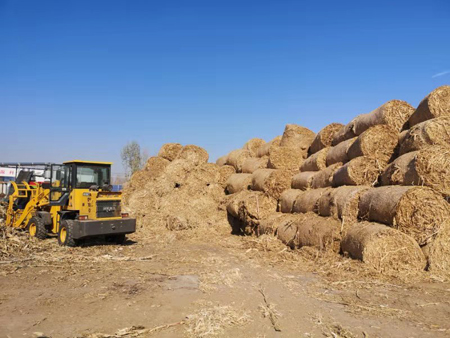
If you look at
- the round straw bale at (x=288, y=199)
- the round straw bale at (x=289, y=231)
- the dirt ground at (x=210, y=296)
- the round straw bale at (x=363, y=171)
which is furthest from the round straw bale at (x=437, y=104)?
the round straw bale at (x=288, y=199)

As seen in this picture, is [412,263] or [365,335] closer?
[365,335]

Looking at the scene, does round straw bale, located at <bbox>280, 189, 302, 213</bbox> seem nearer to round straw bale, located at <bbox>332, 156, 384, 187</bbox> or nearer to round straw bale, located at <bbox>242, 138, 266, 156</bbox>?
round straw bale, located at <bbox>332, 156, 384, 187</bbox>

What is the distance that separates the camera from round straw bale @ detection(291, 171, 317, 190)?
11906 mm

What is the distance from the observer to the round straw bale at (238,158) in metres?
17.2

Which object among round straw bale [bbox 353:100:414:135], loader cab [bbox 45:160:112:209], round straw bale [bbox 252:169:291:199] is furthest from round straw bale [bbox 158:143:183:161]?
round straw bale [bbox 353:100:414:135]

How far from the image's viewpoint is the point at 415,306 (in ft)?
19.1

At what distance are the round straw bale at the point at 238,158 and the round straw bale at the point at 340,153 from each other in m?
5.95

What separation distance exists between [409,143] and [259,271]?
4927 millimetres

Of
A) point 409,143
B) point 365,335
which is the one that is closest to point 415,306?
point 365,335

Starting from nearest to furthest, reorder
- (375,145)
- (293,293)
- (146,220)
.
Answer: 1. (293,293)
2. (375,145)
3. (146,220)

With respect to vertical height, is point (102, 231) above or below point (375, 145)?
below

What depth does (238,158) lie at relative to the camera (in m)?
17.5

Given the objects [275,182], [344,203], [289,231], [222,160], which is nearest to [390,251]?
[344,203]

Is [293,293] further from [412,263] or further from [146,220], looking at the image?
[146,220]
